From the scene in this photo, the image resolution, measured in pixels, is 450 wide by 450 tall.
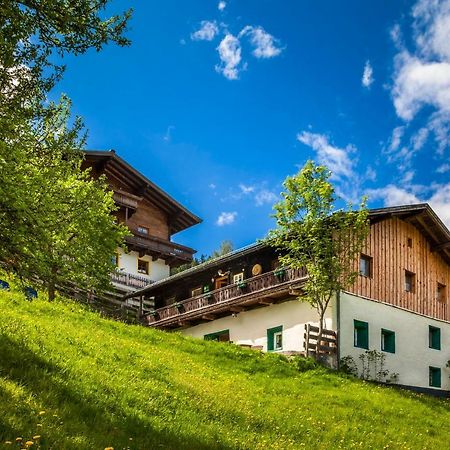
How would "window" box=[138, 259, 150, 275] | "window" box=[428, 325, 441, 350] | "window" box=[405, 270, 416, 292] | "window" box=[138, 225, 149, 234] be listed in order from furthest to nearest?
"window" box=[138, 225, 149, 234] < "window" box=[138, 259, 150, 275] < "window" box=[405, 270, 416, 292] < "window" box=[428, 325, 441, 350]

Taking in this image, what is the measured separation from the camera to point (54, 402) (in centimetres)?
1085

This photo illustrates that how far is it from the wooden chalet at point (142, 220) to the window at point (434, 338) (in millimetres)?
20142

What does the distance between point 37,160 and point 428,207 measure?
26585mm

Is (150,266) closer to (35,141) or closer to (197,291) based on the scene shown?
(197,291)

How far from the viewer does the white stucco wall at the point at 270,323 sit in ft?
98.5

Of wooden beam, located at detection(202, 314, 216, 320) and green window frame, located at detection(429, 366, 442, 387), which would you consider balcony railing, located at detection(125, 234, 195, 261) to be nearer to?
wooden beam, located at detection(202, 314, 216, 320)

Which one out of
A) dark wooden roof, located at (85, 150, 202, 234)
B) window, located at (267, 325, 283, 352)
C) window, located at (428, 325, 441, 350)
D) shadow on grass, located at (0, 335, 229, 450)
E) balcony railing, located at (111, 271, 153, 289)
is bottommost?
shadow on grass, located at (0, 335, 229, 450)

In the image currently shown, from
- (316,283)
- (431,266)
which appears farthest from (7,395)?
(431,266)

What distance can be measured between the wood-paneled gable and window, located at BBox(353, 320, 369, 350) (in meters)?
1.57

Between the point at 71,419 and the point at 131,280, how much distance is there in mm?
35405

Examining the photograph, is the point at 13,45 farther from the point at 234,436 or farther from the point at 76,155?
the point at 234,436

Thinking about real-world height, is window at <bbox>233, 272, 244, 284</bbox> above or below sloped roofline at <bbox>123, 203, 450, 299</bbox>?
below

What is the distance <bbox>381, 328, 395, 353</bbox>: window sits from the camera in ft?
103

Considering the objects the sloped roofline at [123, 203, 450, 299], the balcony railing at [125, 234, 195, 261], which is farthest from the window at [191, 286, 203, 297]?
the balcony railing at [125, 234, 195, 261]
